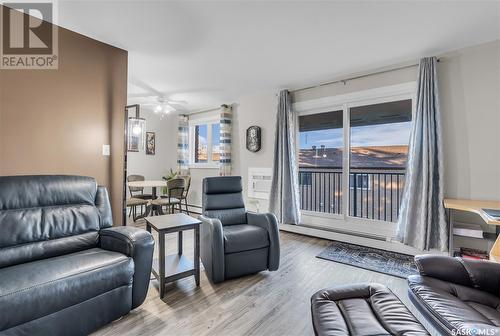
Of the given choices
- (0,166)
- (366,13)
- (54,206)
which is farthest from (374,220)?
(0,166)

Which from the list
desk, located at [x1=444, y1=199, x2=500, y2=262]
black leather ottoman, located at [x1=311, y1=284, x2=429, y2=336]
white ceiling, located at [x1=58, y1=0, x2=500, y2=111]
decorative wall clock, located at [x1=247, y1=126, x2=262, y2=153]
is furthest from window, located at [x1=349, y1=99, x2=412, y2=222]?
black leather ottoman, located at [x1=311, y1=284, x2=429, y2=336]

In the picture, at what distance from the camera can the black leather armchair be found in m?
2.29

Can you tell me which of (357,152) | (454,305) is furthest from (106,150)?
(357,152)

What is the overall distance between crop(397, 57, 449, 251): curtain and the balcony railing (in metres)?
0.59

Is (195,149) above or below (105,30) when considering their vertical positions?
below

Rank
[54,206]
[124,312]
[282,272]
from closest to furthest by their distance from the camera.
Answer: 1. [124,312]
2. [54,206]
3. [282,272]

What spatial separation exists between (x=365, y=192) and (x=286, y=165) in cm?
128

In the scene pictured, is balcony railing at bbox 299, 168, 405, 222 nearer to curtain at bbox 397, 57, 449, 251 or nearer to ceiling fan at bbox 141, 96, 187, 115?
curtain at bbox 397, 57, 449, 251

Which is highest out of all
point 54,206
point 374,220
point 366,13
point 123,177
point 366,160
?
point 366,13

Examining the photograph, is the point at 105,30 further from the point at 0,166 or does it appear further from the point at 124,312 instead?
the point at 124,312

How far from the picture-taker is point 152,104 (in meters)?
5.13

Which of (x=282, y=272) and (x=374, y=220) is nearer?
(x=282, y=272)

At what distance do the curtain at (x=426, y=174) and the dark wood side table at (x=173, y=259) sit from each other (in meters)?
2.37

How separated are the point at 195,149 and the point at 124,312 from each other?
4466mm
